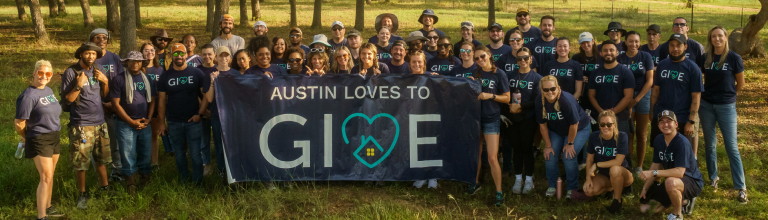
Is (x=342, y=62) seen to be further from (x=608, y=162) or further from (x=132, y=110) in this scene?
(x=608, y=162)

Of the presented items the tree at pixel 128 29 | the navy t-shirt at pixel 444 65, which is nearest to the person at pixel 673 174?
the navy t-shirt at pixel 444 65

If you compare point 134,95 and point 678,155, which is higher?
point 134,95

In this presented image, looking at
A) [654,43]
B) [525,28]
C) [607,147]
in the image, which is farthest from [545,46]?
[607,147]

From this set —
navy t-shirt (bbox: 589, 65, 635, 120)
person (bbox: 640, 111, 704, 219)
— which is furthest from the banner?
person (bbox: 640, 111, 704, 219)

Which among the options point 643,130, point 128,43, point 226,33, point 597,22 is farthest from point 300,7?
point 643,130

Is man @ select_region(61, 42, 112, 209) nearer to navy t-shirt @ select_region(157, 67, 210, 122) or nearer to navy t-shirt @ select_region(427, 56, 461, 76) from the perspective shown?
navy t-shirt @ select_region(157, 67, 210, 122)

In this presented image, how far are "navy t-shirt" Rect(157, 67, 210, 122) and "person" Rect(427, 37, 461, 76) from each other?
270 centimetres

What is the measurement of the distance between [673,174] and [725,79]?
59.3 inches

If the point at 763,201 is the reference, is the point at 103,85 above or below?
above

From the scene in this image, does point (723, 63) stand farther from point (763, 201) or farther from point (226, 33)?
point (226, 33)

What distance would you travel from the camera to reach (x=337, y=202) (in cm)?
765

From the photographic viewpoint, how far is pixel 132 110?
309 inches

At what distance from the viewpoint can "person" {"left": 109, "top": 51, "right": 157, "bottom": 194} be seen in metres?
7.81

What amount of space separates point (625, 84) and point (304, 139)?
377cm
